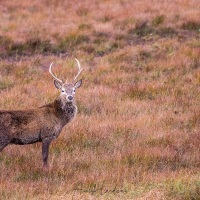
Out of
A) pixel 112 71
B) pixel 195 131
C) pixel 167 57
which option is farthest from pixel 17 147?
pixel 167 57

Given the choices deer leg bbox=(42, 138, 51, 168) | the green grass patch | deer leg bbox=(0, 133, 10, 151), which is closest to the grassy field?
the green grass patch

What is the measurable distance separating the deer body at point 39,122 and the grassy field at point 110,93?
499mm

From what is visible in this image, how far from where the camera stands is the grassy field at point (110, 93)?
27.8 ft

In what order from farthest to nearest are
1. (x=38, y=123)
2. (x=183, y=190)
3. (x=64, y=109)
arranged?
(x=64, y=109) < (x=38, y=123) < (x=183, y=190)

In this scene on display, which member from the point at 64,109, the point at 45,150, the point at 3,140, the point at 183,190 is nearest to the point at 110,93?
the point at 64,109

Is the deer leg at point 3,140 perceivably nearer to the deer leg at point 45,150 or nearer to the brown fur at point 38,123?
the brown fur at point 38,123

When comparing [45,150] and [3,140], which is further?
[45,150]

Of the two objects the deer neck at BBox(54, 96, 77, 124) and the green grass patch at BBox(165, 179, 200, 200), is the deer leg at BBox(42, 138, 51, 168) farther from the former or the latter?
the green grass patch at BBox(165, 179, 200, 200)

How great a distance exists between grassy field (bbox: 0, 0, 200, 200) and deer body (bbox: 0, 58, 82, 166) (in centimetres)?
50

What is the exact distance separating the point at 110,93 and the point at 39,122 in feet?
15.7

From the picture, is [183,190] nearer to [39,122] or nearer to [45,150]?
[45,150]

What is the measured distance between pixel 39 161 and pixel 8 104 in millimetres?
3310

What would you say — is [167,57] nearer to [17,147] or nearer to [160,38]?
[160,38]

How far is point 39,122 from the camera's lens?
9.05 metres
